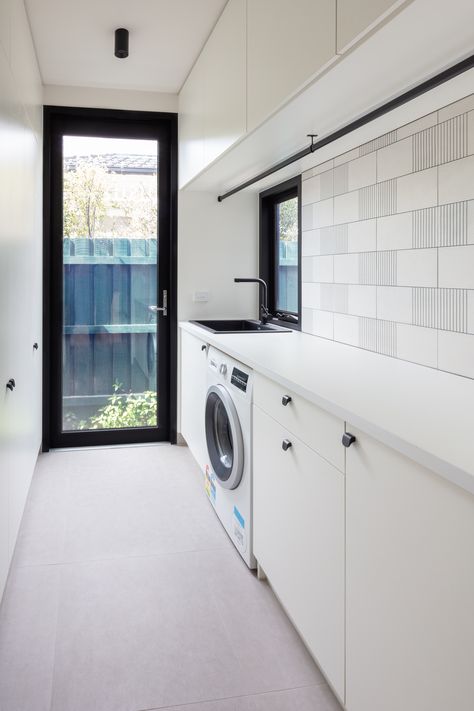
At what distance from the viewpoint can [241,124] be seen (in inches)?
105

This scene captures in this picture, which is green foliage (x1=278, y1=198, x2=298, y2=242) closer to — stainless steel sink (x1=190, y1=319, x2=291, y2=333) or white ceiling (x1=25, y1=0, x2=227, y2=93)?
stainless steel sink (x1=190, y1=319, x2=291, y2=333)

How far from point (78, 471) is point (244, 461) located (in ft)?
5.53

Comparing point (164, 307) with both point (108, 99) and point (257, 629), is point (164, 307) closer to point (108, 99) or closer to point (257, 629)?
point (108, 99)

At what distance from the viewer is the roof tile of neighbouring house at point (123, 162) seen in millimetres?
4250

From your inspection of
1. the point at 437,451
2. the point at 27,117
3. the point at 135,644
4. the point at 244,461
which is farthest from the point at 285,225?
the point at 437,451

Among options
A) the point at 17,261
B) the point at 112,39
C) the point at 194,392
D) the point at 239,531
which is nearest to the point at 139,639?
the point at 239,531

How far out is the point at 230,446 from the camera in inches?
114

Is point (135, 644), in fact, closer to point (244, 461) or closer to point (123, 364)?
point (244, 461)

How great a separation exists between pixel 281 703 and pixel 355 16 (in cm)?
185

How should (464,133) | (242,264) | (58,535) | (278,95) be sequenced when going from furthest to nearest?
1. (242,264)
2. (58,535)
3. (278,95)
4. (464,133)

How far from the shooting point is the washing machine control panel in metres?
2.50

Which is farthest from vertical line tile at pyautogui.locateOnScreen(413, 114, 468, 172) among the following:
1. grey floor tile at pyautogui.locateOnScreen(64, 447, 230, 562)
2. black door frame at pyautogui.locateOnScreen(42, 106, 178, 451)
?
black door frame at pyautogui.locateOnScreen(42, 106, 178, 451)

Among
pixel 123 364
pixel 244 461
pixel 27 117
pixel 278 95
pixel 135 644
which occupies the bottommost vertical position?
pixel 135 644

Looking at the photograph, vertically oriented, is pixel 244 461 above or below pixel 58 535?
above
